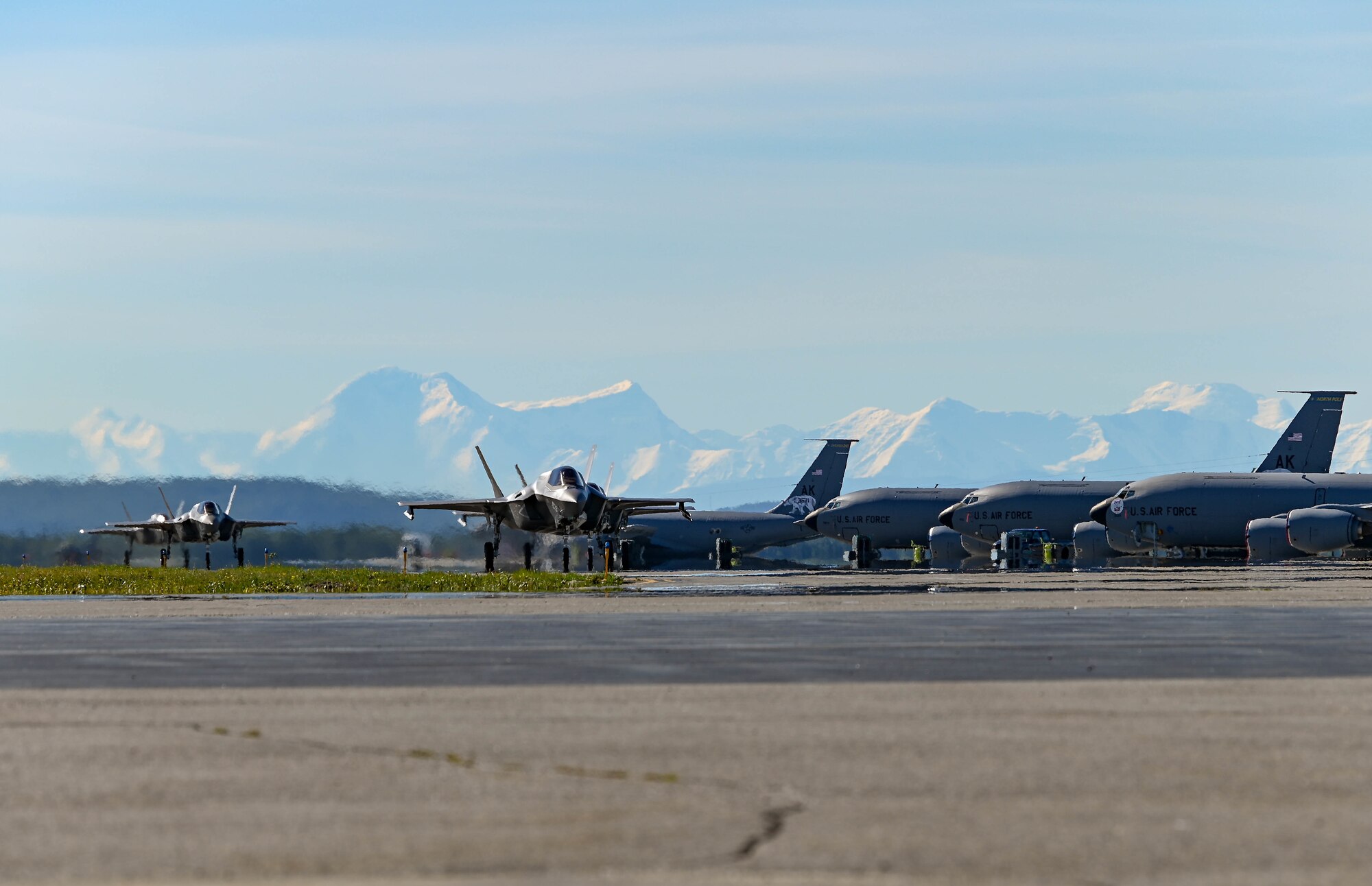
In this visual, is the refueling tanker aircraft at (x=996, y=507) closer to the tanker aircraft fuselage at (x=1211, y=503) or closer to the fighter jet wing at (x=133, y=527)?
the tanker aircraft fuselage at (x=1211, y=503)

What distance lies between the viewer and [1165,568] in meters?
74.4

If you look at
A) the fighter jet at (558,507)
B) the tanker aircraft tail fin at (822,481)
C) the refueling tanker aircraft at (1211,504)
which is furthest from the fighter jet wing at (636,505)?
the tanker aircraft tail fin at (822,481)

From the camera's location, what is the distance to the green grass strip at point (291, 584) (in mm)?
49500

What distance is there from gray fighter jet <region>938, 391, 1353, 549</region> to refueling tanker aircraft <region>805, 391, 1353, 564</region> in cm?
4

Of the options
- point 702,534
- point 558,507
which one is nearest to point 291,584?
point 558,507

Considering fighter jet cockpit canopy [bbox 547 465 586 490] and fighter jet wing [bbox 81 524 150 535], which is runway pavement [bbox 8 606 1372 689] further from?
fighter jet wing [bbox 81 524 150 535]

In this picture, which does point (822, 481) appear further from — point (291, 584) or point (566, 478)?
point (291, 584)

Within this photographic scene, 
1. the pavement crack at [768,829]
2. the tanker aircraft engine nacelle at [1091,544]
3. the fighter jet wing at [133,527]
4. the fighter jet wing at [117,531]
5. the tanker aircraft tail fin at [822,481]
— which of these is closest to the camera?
the pavement crack at [768,829]

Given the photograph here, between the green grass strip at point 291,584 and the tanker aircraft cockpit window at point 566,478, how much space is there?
6630mm

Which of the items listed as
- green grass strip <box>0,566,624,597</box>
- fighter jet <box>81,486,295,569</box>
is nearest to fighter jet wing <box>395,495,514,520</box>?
green grass strip <box>0,566,624,597</box>

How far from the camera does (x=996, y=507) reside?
318ft

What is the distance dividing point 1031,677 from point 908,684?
170 cm

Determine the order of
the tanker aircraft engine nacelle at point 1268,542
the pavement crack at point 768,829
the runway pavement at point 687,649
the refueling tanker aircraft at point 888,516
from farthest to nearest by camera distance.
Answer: the refueling tanker aircraft at point 888,516 < the tanker aircraft engine nacelle at point 1268,542 < the runway pavement at point 687,649 < the pavement crack at point 768,829

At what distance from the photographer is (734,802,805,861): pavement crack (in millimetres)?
8711
